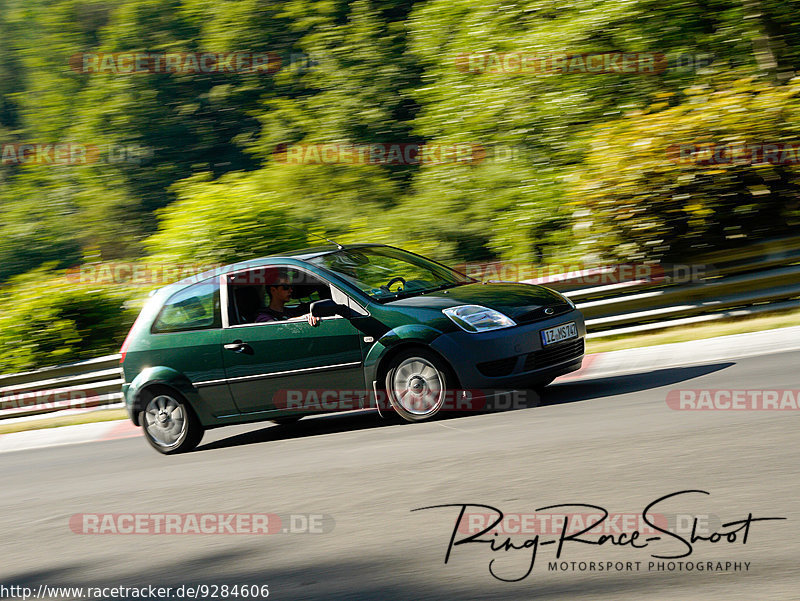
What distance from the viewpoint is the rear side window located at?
8.53 metres

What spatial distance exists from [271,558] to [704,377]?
13.9 ft

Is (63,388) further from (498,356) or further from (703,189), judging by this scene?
(703,189)

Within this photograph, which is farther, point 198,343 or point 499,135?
point 499,135

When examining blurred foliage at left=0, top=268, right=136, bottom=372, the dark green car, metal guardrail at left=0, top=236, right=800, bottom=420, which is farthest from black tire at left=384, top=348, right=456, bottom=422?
blurred foliage at left=0, top=268, right=136, bottom=372

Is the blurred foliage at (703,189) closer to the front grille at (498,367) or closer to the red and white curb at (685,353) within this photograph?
the red and white curb at (685,353)

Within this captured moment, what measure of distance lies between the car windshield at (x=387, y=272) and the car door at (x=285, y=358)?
310mm

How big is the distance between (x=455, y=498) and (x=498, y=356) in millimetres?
1923

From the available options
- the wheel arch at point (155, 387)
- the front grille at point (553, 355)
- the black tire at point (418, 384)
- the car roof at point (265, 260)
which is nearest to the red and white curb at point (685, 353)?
the front grille at point (553, 355)

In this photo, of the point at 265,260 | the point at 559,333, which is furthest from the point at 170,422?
the point at 559,333

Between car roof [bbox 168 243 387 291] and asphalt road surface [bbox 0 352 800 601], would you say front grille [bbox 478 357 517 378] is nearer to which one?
asphalt road surface [bbox 0 352 800 601]

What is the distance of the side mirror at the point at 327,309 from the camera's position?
7.82 meters

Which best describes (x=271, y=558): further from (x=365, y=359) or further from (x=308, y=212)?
(x=308, y=212)

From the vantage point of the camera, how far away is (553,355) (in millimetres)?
7609

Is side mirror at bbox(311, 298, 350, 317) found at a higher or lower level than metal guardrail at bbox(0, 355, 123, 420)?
higher
